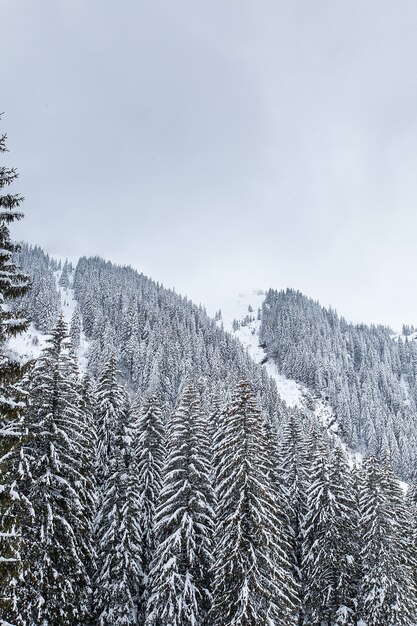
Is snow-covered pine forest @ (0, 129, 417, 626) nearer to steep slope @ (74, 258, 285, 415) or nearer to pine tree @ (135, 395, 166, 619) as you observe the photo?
pine tree @ (135, 395, 166, 619)

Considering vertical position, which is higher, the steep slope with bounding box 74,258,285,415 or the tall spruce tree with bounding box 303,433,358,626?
Answer: the steep slope with bounding box 74,258,285,415

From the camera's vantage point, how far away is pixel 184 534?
25281 mm

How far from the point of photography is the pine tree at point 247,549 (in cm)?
2128

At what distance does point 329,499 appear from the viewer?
3203 centimetres

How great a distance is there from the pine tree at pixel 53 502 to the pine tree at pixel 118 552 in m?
5.93

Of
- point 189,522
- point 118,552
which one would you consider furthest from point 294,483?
point 118,552

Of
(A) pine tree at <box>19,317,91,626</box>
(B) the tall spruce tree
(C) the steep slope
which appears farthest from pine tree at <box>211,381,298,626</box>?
(C) the steep slope

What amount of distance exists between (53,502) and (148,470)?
533 inches

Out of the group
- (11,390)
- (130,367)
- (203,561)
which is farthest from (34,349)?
(11,390)

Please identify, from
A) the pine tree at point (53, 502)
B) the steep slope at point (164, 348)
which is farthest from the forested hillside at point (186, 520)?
the steep slope at point (164, 348)

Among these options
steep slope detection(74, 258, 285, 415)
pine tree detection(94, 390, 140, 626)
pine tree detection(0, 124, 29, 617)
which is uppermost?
steep slope detection(74, 258, 285, 415)

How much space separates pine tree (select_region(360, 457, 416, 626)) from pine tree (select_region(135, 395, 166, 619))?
14921 mm

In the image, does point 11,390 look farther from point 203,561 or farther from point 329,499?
point 329,499

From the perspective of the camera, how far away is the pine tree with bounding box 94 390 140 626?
90.2 ft
